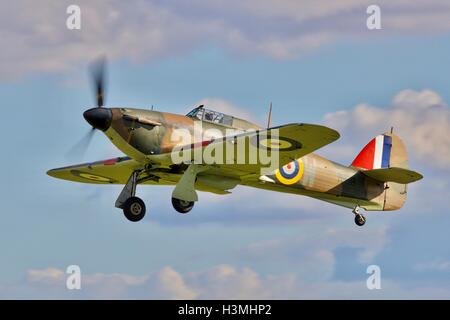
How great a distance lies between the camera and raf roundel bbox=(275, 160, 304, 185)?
23.2m

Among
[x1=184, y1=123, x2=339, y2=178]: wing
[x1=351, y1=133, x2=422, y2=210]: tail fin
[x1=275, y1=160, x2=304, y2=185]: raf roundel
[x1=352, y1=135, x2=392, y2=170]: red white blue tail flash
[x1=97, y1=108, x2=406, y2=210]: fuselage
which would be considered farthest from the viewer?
[x1=352, y1=135, x2=392, y2=170]: red white blue tail flash

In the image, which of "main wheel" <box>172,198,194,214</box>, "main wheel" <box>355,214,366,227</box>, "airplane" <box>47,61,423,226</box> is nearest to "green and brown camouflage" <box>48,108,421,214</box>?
"airplane" <box>47,61,423,226</box>

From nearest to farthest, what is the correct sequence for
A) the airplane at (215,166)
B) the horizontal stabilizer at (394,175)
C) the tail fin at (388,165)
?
the airplane at (215,166), the horizontal stabilizer at (394,175), the tail fin at (388,165)

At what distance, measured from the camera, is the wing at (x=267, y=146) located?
2041cm

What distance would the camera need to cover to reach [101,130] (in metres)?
21.6

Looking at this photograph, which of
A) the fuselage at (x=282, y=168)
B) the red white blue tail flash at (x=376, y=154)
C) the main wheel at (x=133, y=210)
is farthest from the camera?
the red white blue tail flash at (x=376, y=154)

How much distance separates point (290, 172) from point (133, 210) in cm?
347

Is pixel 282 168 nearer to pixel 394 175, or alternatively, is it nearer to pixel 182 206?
pixel 182 206

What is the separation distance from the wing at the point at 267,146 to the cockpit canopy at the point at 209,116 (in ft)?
2.25

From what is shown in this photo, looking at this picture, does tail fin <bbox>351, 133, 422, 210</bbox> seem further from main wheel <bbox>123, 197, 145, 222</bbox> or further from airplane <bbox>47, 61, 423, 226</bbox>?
main wheel <bbox>123, 197, 145, 222</bbox>

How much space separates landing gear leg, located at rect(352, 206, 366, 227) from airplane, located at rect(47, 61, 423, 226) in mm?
23

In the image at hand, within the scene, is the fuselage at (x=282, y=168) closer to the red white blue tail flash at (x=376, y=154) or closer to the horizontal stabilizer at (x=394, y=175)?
the horizontal stabilizer at (x=394, y=175)

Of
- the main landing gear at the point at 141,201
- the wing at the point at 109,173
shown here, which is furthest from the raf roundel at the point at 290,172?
the wing at the point at 109,173

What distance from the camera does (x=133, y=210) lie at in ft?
72.9
